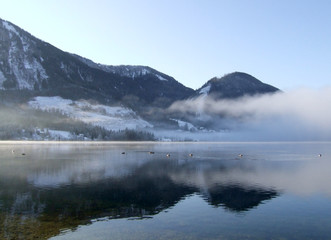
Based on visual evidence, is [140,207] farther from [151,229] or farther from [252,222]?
[252,222]

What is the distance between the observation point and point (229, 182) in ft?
274

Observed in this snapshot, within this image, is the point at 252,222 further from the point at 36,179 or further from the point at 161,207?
the point at 36,179

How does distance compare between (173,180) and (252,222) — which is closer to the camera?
(252,222)

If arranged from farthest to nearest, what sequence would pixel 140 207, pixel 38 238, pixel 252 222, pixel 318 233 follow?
pixel 140 207 → pixel 252 222 → pixel 318 233 → pixel 38 238

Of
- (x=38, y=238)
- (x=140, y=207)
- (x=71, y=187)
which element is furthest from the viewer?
(x=71, y=187)

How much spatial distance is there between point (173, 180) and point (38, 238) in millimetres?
52367

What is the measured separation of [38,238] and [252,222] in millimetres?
29577

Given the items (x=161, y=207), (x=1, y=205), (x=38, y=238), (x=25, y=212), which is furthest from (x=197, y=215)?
(x=1, y=205)

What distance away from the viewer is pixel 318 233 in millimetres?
40750

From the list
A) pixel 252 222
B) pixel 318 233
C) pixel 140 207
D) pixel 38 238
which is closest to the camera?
pixel 38 238

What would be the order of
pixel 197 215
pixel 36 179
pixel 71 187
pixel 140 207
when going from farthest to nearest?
pixel 36 179, pixel 71 187, pixel 140 207, pixel 197 215

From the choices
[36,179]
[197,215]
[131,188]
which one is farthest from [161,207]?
[36,179]

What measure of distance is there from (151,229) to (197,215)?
10757mm

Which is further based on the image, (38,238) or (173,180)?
(173,180)
